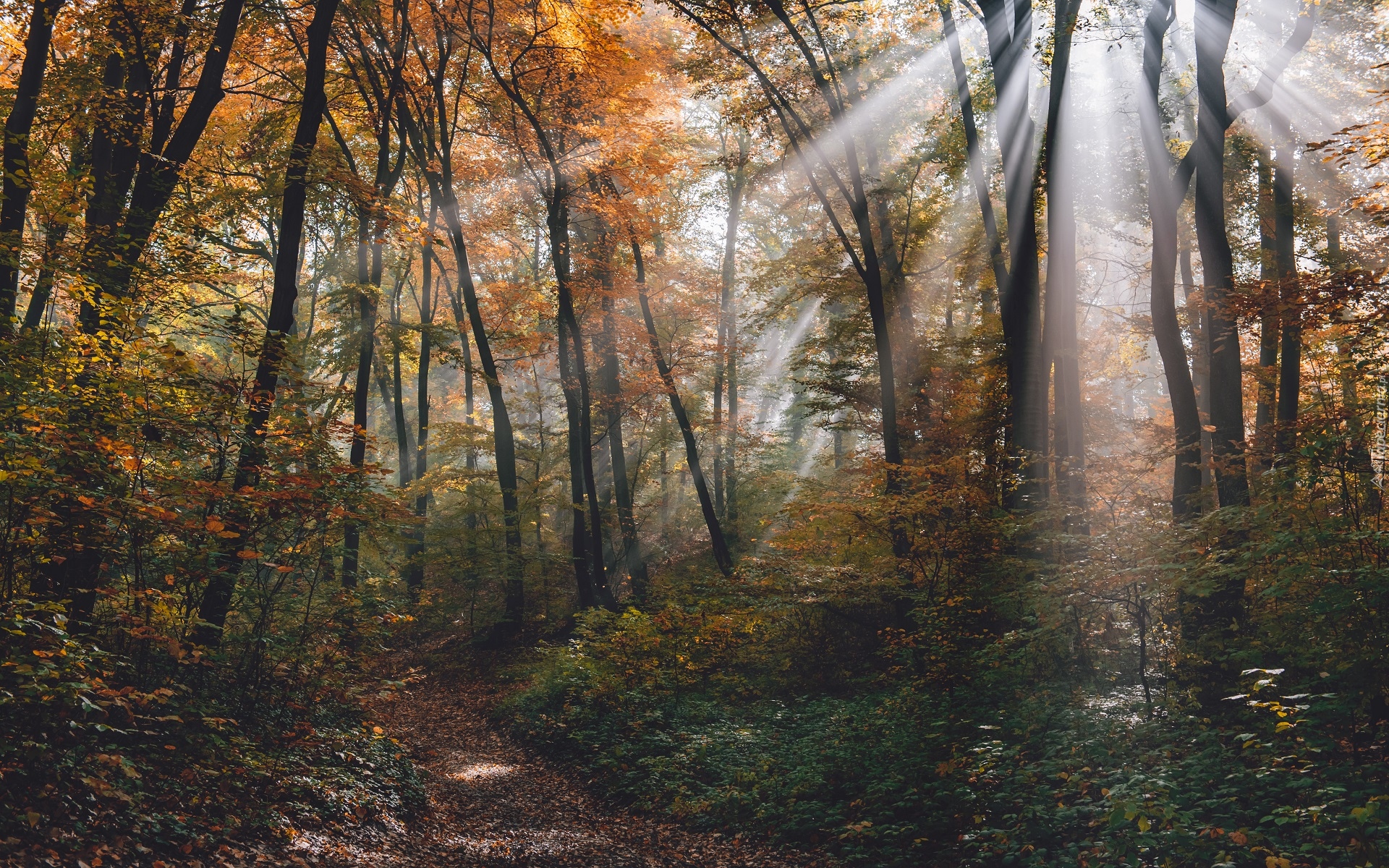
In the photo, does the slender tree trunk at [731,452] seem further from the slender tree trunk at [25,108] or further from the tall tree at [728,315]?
the slender tree trunk at [25,108]

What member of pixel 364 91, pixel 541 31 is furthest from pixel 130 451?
pixel 364 91

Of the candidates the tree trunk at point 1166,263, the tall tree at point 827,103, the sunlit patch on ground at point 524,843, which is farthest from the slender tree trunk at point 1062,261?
the sunlit patch on ground at point 524,843

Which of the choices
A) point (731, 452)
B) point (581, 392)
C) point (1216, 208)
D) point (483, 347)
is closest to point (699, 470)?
point (581, 392)

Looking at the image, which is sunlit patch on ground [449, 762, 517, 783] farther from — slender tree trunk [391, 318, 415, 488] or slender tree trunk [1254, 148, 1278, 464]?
slender tree trunk [1254, 148, 1278, 464]

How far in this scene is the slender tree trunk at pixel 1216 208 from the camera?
7.97m

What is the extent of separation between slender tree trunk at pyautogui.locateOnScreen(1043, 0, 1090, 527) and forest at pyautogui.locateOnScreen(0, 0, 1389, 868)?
10cm

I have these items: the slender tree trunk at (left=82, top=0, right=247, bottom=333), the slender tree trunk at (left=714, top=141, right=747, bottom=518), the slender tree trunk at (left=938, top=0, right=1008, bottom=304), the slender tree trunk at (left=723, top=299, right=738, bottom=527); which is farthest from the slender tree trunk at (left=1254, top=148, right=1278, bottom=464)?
the slender tree trunk at (left=82, top=0, right=247, bottom=333)

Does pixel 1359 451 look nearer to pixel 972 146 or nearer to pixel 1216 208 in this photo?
pixel 1216 208

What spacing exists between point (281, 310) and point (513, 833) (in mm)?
5964

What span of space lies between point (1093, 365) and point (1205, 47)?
12.2m

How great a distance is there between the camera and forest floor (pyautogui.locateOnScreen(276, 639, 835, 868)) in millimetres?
5727

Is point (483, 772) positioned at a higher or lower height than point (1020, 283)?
lower

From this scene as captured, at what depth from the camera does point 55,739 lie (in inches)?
158

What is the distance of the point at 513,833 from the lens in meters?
6.90
